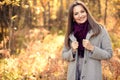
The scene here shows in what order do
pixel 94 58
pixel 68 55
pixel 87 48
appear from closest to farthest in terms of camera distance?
pixel 87 48 < pixel 94 58 < pixel 68 55

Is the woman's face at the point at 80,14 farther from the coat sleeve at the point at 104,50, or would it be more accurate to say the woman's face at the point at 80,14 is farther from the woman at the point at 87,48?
the coat sleeve at the point at 104,50

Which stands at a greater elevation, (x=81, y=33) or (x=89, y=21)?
(x=89, y=21)

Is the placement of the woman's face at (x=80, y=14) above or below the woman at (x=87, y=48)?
above

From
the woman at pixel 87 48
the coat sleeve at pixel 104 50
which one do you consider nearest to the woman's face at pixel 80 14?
the woman at pixel 87 48

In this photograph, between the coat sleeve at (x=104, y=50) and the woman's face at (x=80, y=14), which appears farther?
the woman's face at (x=80, y=14)

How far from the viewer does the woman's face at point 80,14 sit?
4395 millimetres

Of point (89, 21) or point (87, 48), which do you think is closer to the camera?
point (87, 48)

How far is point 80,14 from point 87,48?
1.48 ft

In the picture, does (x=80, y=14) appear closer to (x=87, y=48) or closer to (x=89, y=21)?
(x=89, y=21)

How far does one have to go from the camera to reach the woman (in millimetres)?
4312

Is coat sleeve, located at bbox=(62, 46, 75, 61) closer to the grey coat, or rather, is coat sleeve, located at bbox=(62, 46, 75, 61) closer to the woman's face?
the grey coat

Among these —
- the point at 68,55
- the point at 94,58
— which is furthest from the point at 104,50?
the point at 68,55

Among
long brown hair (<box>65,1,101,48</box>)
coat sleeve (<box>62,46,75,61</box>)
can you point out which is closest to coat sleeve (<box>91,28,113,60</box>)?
long brown hair (<box>65,1,101,48</box>)

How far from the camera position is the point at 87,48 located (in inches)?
168
